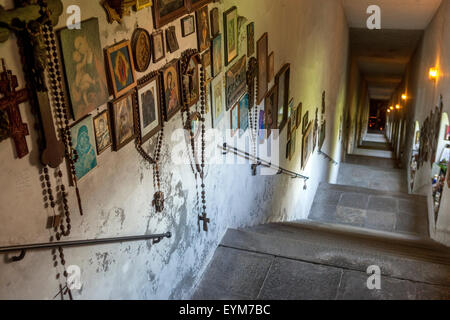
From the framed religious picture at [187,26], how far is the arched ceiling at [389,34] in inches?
341

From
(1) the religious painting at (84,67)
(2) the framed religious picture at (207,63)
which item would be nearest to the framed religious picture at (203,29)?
(2) the framed religious picture at (207,63)

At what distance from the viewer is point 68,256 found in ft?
7.50

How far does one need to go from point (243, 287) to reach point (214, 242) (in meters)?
0.61

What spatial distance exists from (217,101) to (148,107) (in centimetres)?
125

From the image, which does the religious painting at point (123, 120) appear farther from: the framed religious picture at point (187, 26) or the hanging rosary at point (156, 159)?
the framed religious picture at point (187, 26)

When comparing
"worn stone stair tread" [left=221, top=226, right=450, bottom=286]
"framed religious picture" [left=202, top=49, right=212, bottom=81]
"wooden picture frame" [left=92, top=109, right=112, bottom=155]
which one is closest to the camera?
"wooden picture frame" [left=92, top=109, right=112, bottom=155]

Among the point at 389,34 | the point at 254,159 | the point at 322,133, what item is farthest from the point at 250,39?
the point at 389,34

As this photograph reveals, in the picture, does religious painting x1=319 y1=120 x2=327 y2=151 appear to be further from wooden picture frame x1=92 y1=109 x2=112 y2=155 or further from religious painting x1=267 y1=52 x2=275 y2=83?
wooden picture frame x1=92 y1=109 x2=112 y2=155

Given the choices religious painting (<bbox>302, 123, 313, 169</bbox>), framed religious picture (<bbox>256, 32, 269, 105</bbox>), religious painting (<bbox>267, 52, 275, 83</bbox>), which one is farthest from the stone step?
framed religious picture (<bbox>256, 32, 269, 105</bbox>)

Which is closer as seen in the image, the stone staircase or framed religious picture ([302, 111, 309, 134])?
the stone staircase

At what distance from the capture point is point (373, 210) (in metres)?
9.60

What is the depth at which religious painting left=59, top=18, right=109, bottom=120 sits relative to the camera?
82.4 inches

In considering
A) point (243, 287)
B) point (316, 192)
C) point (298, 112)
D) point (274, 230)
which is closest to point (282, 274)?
point (243, 287)

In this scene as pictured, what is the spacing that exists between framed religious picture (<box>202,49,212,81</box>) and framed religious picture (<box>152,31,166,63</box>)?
0.71 meters
